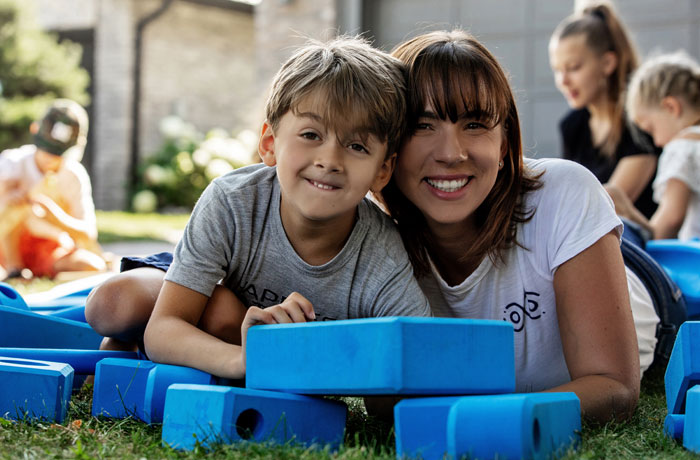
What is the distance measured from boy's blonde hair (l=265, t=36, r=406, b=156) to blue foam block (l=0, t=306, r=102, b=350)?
38.8 inches

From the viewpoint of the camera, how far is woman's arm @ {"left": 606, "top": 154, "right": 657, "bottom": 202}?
171 inches

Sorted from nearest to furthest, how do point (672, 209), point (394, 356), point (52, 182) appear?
point (394, 356), point (672, 209), point (52, 182)

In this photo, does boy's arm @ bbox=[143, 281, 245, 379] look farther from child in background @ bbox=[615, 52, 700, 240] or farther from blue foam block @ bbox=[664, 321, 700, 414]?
child in background @ bbox=[615, 52, 700, 240]

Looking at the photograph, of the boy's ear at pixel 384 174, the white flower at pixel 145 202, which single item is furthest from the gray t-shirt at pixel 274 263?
the white flower at pixel 145 202

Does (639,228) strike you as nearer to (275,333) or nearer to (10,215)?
(275,333)

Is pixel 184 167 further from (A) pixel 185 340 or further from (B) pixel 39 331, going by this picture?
(A) pixel 185 340

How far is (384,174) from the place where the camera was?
82.0 inches

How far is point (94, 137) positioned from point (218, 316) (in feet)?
39.2

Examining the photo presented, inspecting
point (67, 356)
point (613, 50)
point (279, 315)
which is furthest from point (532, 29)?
point (279, 315)

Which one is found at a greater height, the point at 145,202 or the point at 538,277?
the point at 538,277

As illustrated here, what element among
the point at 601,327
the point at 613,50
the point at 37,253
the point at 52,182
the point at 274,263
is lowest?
the point at 37,253

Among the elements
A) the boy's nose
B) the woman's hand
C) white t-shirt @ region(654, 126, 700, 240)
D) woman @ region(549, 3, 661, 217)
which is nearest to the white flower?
woman @ region(549, 3, 661, 217)

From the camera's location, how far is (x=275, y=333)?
1604 mm

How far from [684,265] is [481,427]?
1.98 metres
